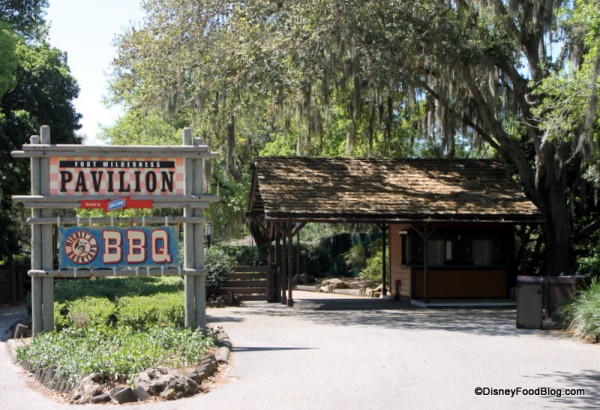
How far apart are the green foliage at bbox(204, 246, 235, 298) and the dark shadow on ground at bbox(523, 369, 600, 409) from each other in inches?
528

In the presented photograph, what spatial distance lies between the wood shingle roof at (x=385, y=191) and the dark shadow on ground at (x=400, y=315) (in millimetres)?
2458

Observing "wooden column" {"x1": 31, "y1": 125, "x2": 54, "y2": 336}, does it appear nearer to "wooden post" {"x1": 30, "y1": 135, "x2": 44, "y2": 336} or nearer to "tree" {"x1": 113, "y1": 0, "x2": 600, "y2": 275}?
"wooden post" {"x1": 30, "y1": 135, "x2": 44, "y2": 336}

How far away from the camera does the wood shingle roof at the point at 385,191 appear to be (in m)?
21.5

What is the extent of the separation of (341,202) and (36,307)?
35.5 feet

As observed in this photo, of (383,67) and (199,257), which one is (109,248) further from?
(383,67)

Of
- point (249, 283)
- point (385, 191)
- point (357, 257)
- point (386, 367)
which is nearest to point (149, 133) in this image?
point (357, 257)

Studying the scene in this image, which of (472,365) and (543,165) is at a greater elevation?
(543,165)

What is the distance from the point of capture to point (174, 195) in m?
13.2

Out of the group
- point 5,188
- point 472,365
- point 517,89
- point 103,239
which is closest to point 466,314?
point 517,89

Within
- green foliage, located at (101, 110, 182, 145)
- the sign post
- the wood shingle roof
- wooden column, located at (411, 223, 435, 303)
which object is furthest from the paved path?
green foliage, located at (101, 110, 182, 145)

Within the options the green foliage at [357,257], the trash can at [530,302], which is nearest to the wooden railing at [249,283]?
the trash can at [530,302]

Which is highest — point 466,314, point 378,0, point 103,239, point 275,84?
point 378,0

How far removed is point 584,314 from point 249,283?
460 inches

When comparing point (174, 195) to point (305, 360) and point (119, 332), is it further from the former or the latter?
point (305, 360)
